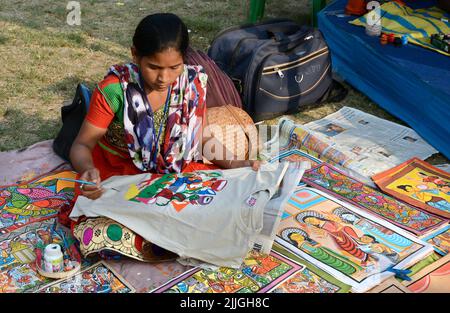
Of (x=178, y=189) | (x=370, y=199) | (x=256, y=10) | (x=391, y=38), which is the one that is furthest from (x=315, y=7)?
(x=178, y=189)

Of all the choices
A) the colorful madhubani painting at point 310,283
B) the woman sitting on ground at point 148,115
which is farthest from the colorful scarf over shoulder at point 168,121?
the colorful madhubani painting at point 310,283

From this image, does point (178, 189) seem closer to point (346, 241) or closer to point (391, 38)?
point (346, 241)

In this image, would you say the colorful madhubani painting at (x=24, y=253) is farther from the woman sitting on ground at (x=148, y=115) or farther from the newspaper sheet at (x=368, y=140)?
the newspaper sheet at (x=368, y=140)

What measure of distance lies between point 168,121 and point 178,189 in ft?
1.09

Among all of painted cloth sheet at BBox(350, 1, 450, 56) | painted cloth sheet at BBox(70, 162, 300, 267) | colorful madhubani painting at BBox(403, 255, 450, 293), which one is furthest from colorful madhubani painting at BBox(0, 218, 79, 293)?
painted cloth sheet at BBox(350, 1, 450, 56)

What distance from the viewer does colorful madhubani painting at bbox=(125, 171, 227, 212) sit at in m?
2.26

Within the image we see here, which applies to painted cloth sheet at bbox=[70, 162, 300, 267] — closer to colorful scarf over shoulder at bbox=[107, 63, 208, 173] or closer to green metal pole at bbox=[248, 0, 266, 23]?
A: colorful scarf over shoulder at bbox=[107, 63, 208, 173]

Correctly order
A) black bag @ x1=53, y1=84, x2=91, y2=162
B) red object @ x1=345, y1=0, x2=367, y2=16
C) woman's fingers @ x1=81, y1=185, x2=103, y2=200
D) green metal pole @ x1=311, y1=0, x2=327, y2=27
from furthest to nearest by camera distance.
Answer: green metal pole @ x1=311, y1=0, x2=327, y2=27 < red object @ x1=345, y1=0, x2=367, y2=16 < black bag @ x1=53, y1=84, x2=91, y2=162 < woman's fingers @ x1=81, y1=185, x2=103, y2=200

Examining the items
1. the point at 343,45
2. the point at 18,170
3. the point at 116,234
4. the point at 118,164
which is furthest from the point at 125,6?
the point at 116,234

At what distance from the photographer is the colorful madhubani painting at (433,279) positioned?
88.6 inches

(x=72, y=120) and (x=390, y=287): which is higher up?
(x=72, y=120)

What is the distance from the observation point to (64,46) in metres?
4.55

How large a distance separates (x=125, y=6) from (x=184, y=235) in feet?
12.6

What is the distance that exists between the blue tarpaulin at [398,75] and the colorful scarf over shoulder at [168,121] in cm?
148
